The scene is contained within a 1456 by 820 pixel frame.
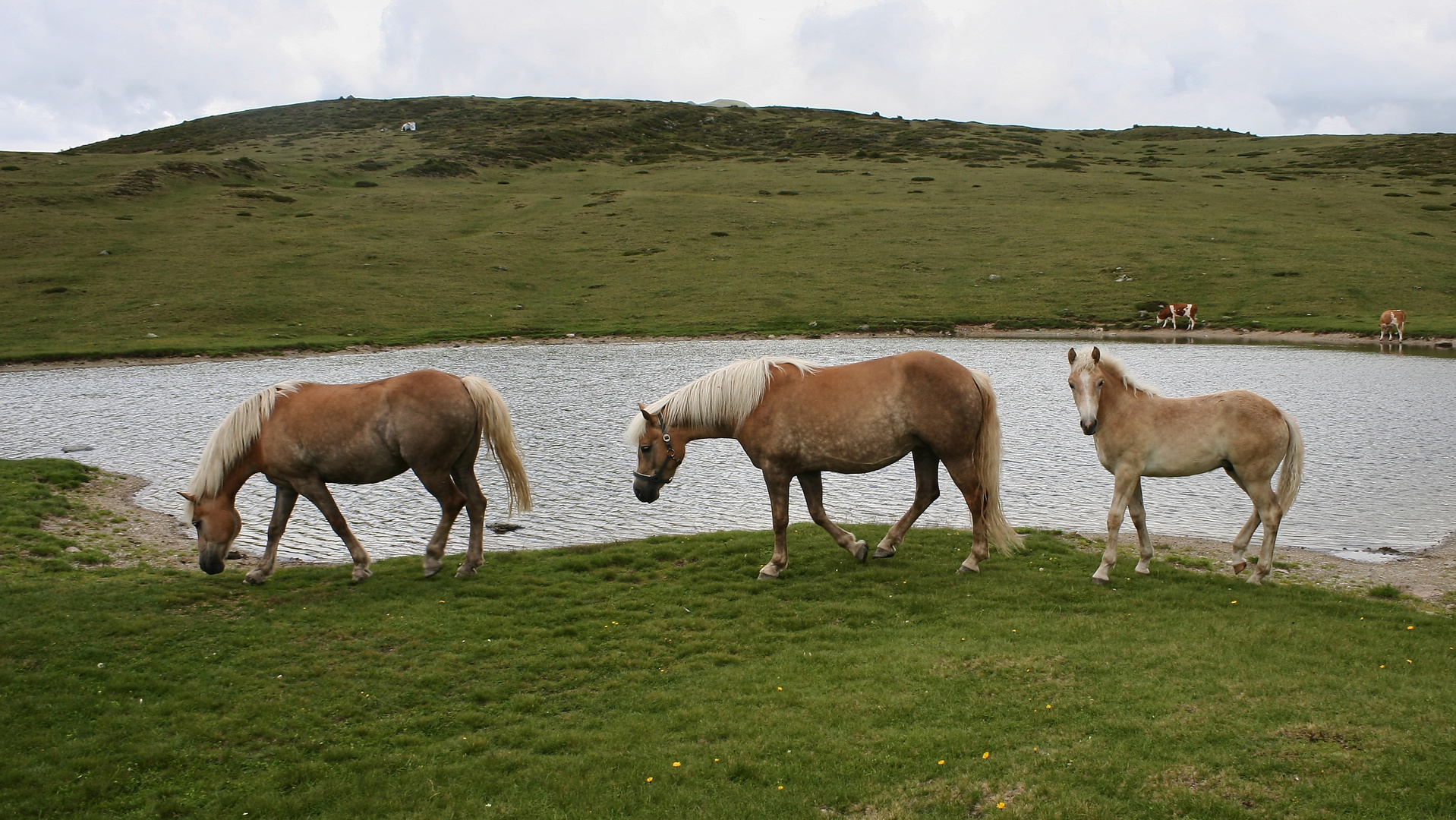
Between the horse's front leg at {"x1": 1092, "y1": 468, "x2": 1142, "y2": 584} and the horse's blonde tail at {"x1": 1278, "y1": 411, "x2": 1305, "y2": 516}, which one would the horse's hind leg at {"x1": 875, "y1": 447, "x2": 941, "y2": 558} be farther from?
the horse's blonde tail at {"x1": 1278, "y1": 411, "x2": 1305, "y2": 516}

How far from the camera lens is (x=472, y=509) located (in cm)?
1036

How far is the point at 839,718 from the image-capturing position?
6.28 m

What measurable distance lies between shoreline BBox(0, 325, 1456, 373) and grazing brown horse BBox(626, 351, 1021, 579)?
30038 mm

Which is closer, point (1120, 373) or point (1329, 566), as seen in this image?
point (1120, 373)

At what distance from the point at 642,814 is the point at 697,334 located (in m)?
36.8

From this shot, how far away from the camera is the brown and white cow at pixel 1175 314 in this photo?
41.9m

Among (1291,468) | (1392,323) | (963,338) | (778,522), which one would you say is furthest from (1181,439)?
(1392,323)

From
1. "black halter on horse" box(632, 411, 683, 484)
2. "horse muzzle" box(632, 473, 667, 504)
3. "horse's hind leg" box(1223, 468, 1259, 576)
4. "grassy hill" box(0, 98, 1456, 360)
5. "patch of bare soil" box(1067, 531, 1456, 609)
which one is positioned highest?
"grassy hill" box(0, 98, 1456, 360)

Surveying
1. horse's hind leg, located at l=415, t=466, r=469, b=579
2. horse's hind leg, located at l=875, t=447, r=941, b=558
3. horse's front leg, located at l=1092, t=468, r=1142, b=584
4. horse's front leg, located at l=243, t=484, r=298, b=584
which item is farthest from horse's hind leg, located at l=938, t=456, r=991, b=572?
horse's front leg, located at l=243, t=484, r=298, b=584

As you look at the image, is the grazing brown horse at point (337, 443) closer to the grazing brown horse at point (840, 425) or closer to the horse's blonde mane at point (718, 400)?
the horse's blonde mane at point (718, 400)

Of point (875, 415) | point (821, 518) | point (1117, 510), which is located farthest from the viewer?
point (821, 518)

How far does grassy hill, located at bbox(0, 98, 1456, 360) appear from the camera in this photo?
42.5 meters

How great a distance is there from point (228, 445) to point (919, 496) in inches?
309

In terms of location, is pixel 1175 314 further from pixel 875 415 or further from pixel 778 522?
pixel 778 522
